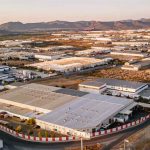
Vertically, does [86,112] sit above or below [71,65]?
below

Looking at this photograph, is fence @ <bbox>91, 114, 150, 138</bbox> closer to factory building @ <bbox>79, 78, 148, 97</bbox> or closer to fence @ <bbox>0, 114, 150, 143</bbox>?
fence @ <bbox>0, 114, 150, 143</bbox>

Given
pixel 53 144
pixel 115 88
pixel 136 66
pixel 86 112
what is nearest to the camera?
pixel 53 144

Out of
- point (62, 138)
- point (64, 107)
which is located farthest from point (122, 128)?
point (64, 107)

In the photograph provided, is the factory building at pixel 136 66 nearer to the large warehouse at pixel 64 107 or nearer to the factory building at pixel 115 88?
the factory building at pixel 115 88

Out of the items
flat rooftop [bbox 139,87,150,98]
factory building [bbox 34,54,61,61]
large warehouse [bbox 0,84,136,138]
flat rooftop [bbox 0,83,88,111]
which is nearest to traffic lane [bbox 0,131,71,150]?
large warehouse [bbox 0,84,136,138]

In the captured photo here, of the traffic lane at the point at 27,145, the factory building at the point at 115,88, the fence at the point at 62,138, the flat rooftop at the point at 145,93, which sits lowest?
the traffic lane at the point at 27,145

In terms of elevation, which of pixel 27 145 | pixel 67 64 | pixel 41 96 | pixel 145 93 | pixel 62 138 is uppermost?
pixel 67 64

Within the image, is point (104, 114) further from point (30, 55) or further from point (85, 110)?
point (30, 55)

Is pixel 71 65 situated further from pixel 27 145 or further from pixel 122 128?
pixel 27 145

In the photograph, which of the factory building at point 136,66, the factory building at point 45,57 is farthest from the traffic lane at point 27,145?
the factory building at point 45,57
